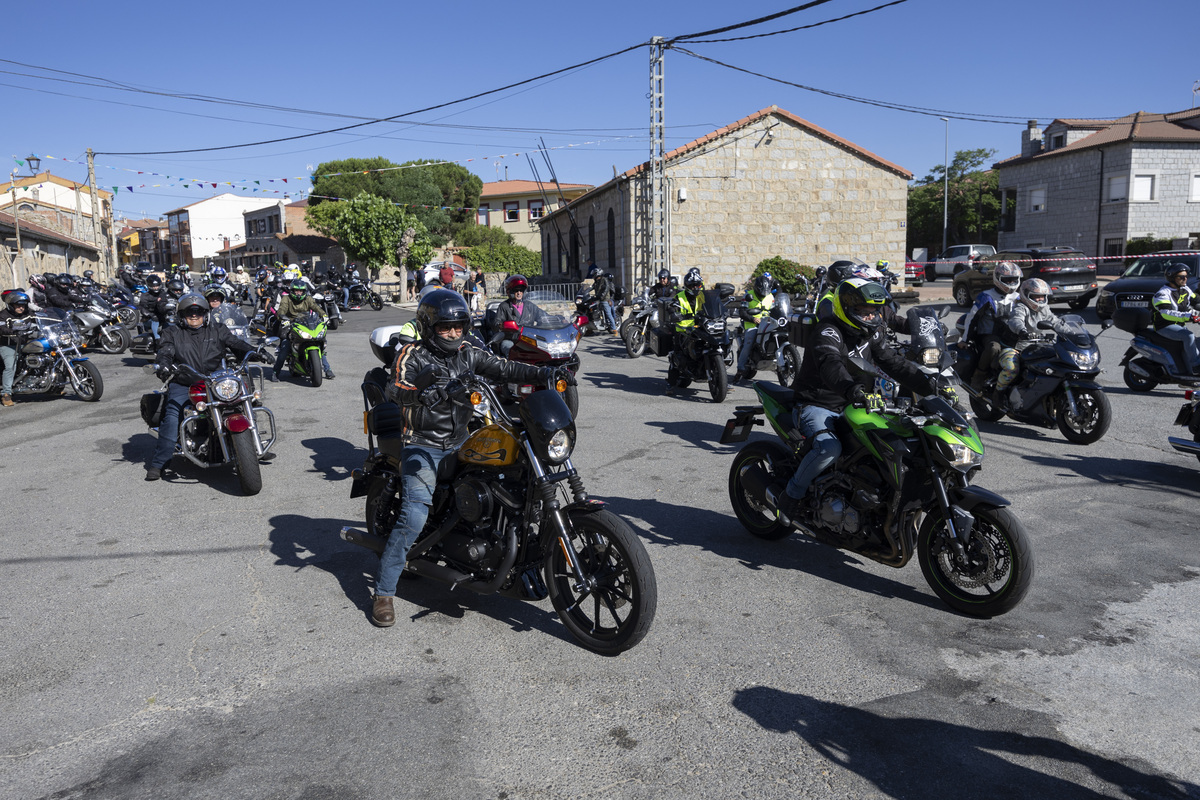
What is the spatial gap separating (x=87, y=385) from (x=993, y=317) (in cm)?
1193

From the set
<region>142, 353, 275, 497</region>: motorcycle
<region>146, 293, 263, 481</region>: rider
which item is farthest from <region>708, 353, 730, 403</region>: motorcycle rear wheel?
<region>146, 293, 263, 481</region>: rider

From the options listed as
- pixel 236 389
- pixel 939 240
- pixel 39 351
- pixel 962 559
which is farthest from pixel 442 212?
pixel 962 559

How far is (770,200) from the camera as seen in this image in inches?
1210

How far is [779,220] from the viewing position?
101 feet

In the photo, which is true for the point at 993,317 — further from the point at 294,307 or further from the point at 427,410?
the point at 294,307

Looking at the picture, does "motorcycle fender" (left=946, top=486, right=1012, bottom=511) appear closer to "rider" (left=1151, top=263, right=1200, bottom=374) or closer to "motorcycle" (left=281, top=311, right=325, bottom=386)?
"rider" (left=1151, top=263, right=1200, bottom=374)

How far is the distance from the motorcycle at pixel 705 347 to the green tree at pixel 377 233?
3564 cm

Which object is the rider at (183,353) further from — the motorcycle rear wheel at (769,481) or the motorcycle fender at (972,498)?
the motorcycle fender at (972,498)

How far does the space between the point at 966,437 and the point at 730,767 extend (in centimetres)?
218

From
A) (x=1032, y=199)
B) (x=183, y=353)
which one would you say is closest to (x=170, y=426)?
(x=183, y=353)

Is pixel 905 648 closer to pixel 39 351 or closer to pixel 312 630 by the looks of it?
pixel 312 630

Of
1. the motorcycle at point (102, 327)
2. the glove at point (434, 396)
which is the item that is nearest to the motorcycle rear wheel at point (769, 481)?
the glove at point (434, 396)

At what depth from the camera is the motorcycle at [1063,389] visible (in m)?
8.25

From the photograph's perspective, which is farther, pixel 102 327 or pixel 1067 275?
pixel 1067 275
